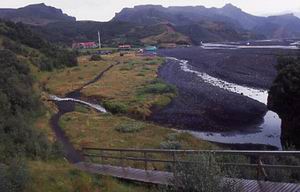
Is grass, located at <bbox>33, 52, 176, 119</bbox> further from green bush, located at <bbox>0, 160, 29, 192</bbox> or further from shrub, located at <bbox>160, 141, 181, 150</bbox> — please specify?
green bush, located at <bbox>0, 160, 29, 192</bbox>

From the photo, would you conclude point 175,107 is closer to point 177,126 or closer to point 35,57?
point 177,126

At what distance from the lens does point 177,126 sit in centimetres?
4950

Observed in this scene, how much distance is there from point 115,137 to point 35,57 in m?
61.7

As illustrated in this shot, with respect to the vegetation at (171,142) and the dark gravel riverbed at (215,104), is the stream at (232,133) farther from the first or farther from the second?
the vegetation at (171,142)

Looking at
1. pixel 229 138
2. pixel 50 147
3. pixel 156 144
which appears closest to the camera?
pixel 50 147

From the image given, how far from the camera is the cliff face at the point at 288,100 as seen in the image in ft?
131

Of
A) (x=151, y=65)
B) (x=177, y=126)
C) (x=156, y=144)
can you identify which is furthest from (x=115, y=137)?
(x=151, y=65)

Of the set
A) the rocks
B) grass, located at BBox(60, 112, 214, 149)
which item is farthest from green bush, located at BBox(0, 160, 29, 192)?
the rocks

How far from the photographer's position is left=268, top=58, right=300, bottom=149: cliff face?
1566 inches

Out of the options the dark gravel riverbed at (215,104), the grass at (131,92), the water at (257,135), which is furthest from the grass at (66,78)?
the water at (257,135)

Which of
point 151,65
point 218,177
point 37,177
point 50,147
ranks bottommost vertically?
point 151,65

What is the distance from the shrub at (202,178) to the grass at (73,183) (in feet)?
14.3

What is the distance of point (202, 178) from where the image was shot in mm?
11711

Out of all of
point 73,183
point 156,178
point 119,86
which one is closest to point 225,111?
point 119,86
